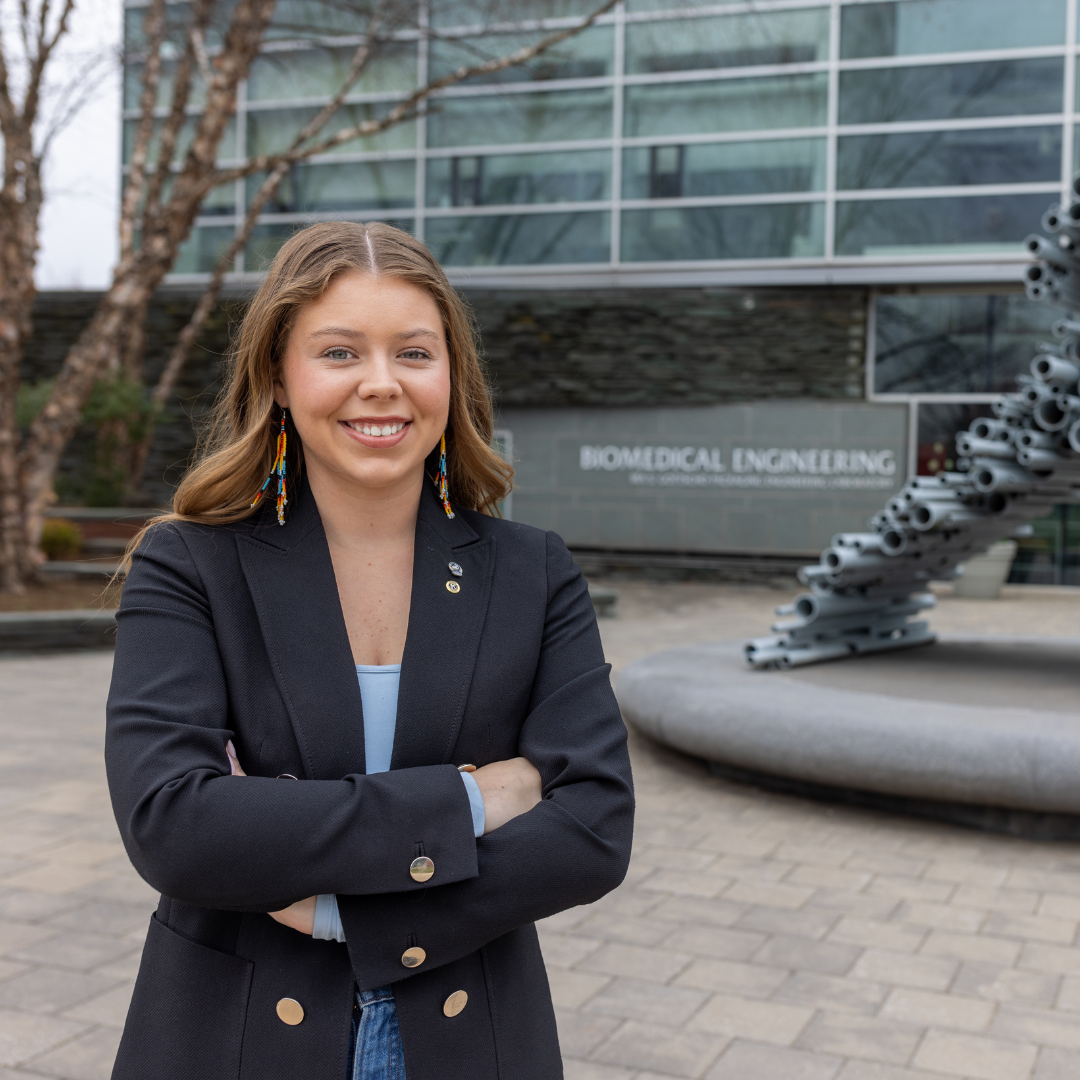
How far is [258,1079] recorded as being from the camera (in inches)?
59.3

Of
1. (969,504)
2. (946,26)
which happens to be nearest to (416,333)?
(969,504)

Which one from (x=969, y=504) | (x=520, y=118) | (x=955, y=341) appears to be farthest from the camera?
(x=520, y=118)

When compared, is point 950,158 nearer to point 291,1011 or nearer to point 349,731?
point 349,731

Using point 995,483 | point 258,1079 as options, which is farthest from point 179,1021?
point 995,483

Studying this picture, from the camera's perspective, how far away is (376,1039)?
1518 mm

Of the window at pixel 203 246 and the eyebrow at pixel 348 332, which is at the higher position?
the window at pixel 203 246

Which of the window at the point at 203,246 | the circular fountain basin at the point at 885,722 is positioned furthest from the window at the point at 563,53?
the circular fountain basin at the point at 885,722

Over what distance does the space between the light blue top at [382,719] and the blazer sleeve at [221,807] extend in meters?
0.06

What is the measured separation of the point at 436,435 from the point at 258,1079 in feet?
2.83

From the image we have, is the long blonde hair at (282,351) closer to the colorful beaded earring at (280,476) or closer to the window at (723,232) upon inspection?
the colorful beaded earring at (280,476)

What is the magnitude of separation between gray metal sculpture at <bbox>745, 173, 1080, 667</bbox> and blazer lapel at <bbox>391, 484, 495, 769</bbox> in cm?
451

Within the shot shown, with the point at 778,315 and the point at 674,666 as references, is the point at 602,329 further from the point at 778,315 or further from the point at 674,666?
the point at 674,666

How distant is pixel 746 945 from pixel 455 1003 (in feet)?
8.58

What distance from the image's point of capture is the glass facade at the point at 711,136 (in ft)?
51.8
